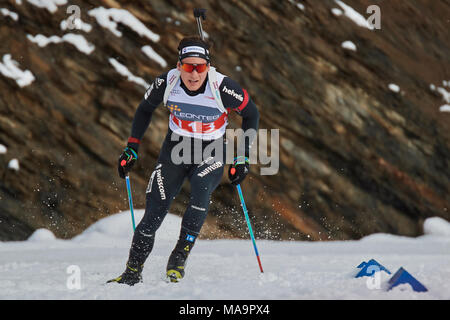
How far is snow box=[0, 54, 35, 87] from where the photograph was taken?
27.5ft

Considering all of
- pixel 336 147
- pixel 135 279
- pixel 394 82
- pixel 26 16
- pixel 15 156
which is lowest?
pixel 15 156

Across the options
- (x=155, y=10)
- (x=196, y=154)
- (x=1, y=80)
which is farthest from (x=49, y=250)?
(x=155, y=10)

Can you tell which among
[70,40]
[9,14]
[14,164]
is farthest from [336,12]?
[14,164]

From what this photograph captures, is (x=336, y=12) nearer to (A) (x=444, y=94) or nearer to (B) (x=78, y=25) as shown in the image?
(A) (x=444, y=94)

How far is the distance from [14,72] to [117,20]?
6.48 feet

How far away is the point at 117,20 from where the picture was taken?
881cm

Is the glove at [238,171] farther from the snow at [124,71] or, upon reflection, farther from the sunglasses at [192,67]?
the snow at [124,71]

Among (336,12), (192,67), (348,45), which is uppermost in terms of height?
(192,67)

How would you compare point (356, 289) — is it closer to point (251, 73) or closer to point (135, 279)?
Result: point (135, 279)

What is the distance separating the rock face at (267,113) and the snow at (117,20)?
3 cm

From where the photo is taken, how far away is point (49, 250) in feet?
24.1

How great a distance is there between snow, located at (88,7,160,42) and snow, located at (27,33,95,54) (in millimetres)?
441

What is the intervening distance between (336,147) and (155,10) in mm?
4093

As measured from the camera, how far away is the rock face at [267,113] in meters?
8.45
